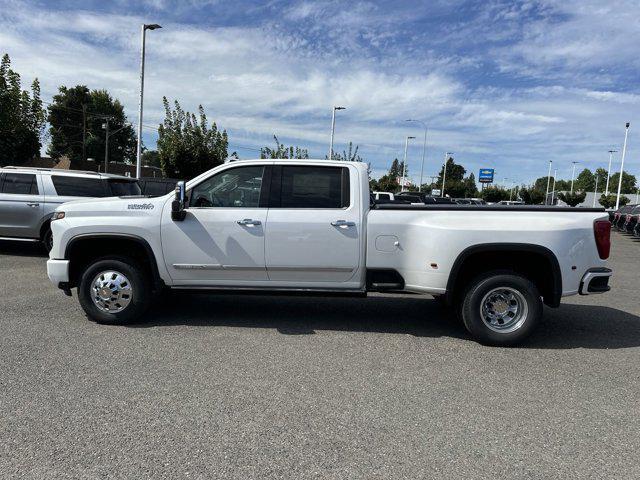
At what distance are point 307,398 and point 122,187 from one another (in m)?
8.59

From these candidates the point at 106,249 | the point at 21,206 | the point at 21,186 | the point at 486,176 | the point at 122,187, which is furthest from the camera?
the point at 486,176

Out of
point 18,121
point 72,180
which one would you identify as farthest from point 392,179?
point 72,180

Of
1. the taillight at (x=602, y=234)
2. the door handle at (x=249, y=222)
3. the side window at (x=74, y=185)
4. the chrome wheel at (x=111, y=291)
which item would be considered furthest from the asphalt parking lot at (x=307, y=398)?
the side window at (x=74, y=185)

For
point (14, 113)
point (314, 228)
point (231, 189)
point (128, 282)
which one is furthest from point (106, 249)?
point (14, 113)

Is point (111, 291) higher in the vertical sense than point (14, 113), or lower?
lower

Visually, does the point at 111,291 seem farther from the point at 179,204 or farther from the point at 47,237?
the point at 47,237

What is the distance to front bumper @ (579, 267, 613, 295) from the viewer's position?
531 cm

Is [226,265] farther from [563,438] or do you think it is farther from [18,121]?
[18,121]

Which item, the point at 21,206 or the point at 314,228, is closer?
the point at 314,228

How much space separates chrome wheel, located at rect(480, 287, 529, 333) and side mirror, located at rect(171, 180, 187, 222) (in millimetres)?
3356

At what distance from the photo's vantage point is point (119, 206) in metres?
5.70

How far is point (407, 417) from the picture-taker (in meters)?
3.70

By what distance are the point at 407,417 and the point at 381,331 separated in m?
2.22

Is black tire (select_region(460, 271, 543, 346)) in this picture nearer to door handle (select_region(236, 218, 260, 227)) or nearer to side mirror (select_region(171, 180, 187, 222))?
door handle (select_region(236, 218, 260, 227))
